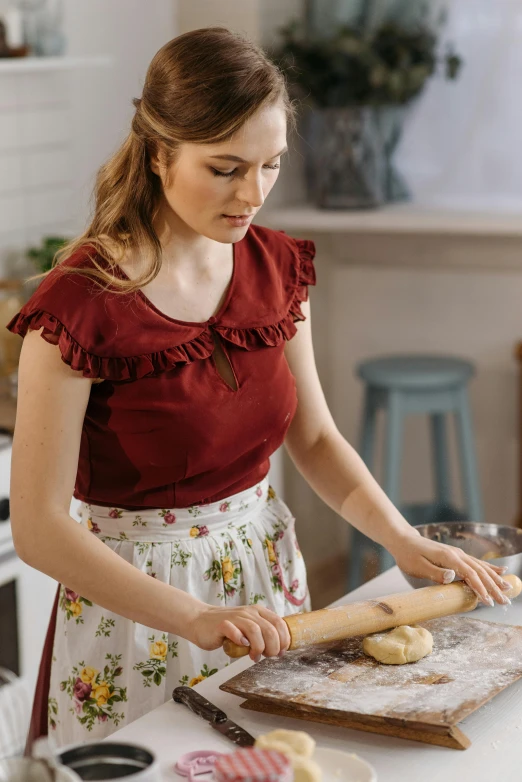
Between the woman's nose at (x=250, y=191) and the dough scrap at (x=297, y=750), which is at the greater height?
the woman's nose at (x=250, y=191)

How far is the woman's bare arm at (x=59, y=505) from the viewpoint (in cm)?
120

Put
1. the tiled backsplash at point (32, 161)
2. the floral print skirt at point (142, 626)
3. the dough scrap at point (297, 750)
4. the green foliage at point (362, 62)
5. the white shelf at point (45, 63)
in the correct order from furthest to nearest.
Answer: the green foliage at point (362, 62), the tiled backsplash at point (32, 161), the white shelf at point (45, 63), the floral print skirt at point (142, 626), the dough scrap at point (297, 750)

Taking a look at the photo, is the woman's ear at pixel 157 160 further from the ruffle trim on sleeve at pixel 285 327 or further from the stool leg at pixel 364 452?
the stool leg at pixel 364 452

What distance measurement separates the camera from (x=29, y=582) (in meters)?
2.23

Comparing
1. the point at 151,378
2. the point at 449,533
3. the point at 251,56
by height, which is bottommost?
the point at 449,533

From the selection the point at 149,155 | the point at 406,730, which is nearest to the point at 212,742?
the point at 406,730

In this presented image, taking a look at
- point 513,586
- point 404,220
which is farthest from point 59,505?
point 404,220

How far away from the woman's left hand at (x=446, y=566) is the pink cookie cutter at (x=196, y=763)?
414 millimetres

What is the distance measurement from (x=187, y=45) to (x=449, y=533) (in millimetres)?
746

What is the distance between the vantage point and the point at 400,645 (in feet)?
3.82

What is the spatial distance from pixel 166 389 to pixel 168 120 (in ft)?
1.06

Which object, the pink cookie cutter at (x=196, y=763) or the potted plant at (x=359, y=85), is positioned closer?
the pink cookie cutter at (x=196, y=763)

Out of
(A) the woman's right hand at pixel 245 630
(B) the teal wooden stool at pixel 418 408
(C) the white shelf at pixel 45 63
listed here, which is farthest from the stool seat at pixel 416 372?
(A) the woman's right hand at pixel 245 630

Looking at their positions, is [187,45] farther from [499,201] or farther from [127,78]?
[499,201]
